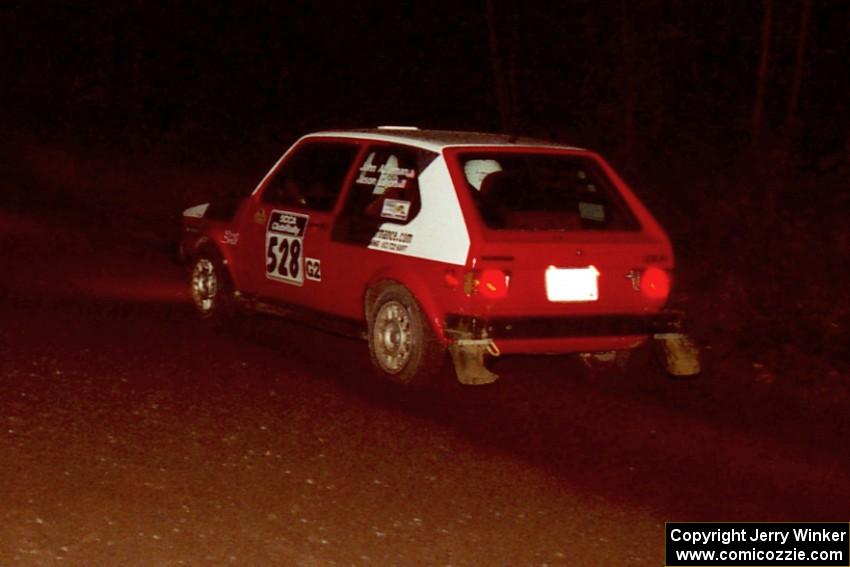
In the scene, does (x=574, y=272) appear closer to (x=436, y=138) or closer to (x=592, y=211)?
(x=592, y=211)

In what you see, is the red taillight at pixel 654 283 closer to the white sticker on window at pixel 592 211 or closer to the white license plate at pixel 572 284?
→ the white license plate at pixel 572 284

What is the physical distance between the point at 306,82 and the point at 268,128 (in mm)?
1950

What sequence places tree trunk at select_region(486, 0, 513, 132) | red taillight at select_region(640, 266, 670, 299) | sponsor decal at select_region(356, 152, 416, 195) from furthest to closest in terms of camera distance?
1. tree trunk at select_region(486, 0, 513, 132)
2. sponsor decal at select_region(356, 152, 416, 195)
3. red taillight at select_region(640, 266, 670, 299)

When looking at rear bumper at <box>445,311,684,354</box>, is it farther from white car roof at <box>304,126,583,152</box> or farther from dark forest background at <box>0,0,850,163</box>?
dark forest background at <box>0,0,850,163</box>

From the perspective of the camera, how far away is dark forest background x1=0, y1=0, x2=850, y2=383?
1292cm

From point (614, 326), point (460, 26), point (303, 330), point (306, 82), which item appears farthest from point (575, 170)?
point (306, 82)

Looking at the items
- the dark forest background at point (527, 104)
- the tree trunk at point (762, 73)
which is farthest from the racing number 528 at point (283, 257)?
the tree trunk at point (762, 73)

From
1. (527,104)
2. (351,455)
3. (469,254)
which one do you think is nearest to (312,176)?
(469,254)

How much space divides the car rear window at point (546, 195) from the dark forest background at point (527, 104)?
177 cm

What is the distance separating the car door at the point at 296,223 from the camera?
9.86 metres

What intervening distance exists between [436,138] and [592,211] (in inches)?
43.5

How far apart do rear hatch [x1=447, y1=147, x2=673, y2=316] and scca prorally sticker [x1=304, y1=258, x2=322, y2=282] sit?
3.96ft

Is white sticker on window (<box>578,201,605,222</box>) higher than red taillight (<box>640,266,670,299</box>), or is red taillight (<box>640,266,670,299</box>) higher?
white sticker on window (<box>578,201,605,222</box>)

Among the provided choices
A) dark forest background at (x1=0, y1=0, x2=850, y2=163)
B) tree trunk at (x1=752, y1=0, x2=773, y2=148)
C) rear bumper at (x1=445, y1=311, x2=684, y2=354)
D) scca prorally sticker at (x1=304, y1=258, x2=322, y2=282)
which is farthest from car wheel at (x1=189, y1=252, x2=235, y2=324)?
tree trunk at (x1=752, y1=0, x2=773, y2=148)
